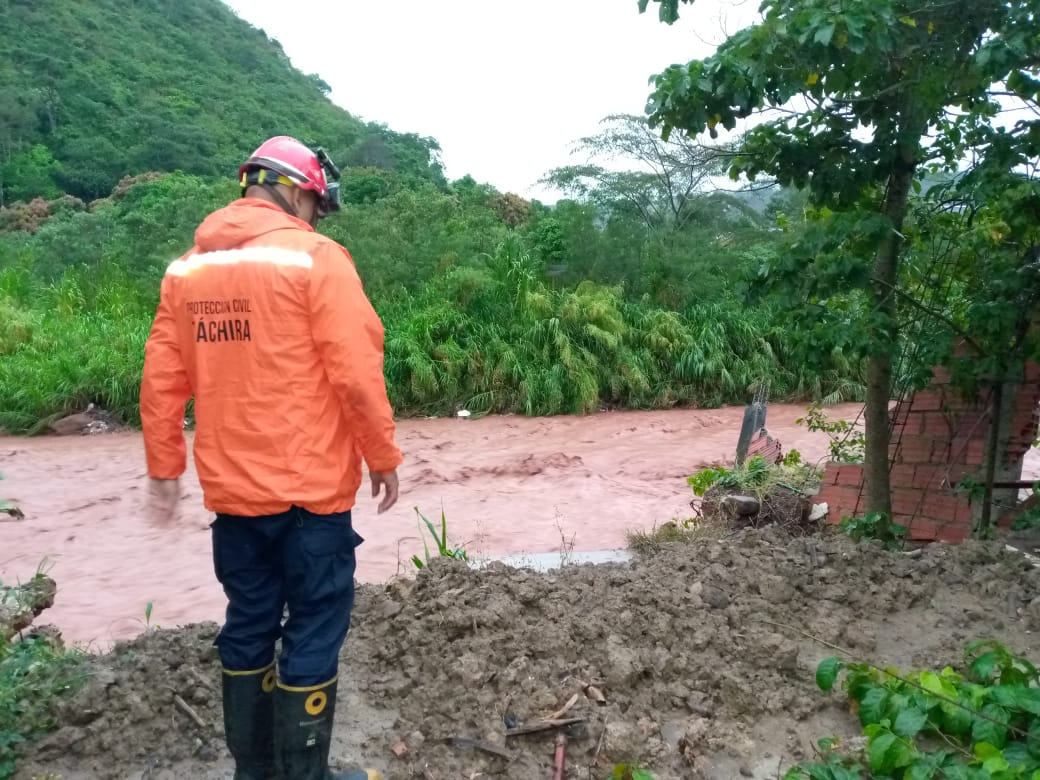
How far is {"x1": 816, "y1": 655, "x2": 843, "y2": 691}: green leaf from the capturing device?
252 centimetres

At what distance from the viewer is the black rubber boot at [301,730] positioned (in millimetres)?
2332

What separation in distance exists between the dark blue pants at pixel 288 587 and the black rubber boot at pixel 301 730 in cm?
3

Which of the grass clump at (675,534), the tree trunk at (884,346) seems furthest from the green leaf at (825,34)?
the grass clump at (675,534)

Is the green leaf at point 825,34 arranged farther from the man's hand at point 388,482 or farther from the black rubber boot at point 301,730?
the black rubber boot at point 301,730

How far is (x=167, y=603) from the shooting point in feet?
17.2

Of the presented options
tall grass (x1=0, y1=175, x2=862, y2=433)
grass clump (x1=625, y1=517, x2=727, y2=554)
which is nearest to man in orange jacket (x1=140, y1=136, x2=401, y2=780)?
grass clump (x1=625, y1=517, x2=727, y2=554)

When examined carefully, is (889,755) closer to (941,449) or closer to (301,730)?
(301,730)

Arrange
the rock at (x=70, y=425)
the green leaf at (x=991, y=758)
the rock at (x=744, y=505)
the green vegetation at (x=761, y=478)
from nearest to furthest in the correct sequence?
the green leaf at (x=991, y=758) < the rock at (x=744, y=505) < the green vegetation at (x=761, y=478) < the rock at (x=70, y=425)

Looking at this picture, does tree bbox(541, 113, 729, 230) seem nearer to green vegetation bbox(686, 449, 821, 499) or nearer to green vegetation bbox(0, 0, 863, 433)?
green vegetation bbox(0, 0, 863, 433)

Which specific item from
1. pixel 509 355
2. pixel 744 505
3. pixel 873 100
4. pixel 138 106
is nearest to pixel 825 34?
pixel 873 100

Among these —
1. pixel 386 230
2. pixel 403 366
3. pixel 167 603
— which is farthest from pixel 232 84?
pixel 167 603

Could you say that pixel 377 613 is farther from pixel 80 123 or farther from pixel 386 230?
pixel 80 123

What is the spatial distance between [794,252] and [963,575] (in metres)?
1.33

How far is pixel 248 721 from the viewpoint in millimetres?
2420
